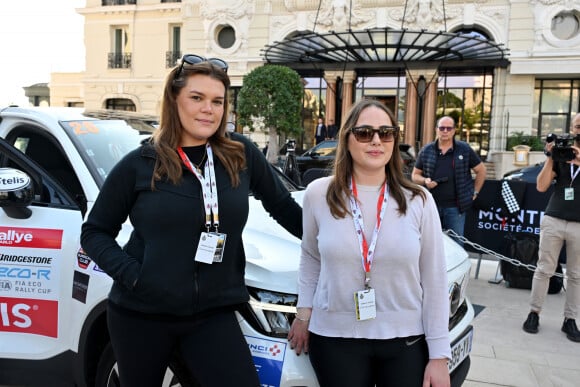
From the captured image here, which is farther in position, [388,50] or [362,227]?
[388,50]

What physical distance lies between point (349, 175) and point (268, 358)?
0.84 meters

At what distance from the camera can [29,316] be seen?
2.59 metres

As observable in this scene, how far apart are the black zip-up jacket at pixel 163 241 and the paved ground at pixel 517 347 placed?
2.51m

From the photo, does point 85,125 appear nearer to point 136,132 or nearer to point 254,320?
point 136,132

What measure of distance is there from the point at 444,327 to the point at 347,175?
730 millimetres

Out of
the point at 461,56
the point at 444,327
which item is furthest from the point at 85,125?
the point at 461,56

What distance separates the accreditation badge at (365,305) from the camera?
1.91m

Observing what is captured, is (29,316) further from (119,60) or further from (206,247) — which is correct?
(119,60)

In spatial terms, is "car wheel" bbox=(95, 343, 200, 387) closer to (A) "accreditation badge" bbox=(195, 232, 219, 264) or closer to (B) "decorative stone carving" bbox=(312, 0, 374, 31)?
(A) "accreditation badge" bbox=(195, 232, 219, 264)

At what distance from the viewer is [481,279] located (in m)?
6.36

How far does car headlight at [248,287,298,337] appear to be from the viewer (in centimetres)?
210

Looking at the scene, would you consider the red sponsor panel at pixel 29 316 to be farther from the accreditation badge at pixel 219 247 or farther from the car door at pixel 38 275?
the accreditation badge at pixel 219 247

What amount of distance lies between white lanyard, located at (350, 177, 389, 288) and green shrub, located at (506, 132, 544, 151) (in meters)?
19.8

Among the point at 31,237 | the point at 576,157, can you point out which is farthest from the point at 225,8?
the point at 31,237
